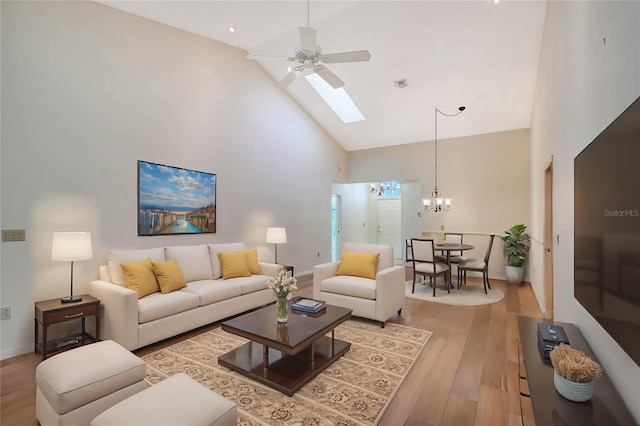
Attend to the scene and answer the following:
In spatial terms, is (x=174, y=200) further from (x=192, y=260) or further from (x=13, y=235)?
(x=13, y=235)

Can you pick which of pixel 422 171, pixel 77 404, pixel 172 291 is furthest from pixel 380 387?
pixel 422 171

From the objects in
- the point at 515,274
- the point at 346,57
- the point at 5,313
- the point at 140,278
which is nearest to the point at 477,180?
the point at 515,274

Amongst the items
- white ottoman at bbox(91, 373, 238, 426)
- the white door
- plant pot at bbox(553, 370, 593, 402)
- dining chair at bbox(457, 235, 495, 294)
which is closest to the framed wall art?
white ottoman at bbox(91, 373, 238, 426)

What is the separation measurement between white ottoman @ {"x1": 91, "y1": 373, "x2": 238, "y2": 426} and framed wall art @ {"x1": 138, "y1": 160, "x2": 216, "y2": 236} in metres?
2.80

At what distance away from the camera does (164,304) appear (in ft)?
10.2

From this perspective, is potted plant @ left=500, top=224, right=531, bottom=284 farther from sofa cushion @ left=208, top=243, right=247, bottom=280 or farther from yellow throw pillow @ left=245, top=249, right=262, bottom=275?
sofa cushion @ left=208, top=243, right=247, bottom=280

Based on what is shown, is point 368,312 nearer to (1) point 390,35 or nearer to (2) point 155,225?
(2) point 155,225

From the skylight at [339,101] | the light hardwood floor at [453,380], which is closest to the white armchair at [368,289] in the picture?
the light hardwood floor at [453,380]

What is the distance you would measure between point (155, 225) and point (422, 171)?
5.95m

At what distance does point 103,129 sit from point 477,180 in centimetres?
692

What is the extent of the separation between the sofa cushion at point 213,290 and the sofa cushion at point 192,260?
0.11 m

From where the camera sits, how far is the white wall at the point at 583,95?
127 cm

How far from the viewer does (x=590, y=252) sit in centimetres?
157

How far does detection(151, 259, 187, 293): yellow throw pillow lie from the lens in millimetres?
3424
